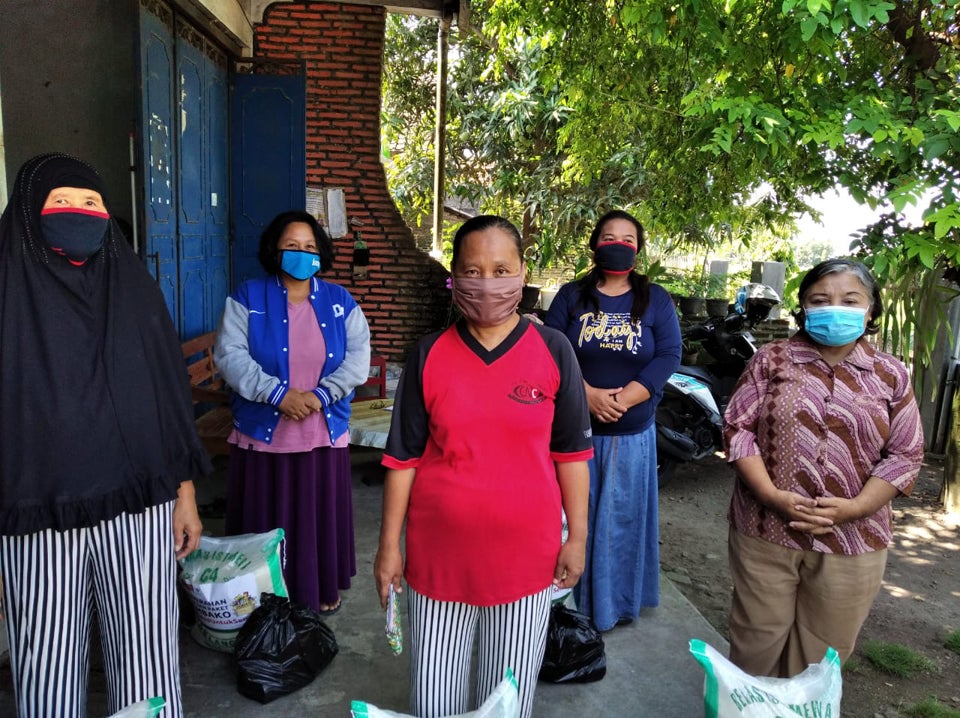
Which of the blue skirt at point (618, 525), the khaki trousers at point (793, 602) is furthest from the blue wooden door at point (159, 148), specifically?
the khaki trousers at point (793, 602)

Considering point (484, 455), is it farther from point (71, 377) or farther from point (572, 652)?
point (572, 652)

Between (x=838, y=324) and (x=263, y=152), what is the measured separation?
5184 millimetres

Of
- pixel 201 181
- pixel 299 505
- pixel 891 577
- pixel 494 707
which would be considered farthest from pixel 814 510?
pixel 201 181

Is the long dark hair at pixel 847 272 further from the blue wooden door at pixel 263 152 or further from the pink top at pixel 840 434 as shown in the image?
the blue wooden door at pixel 263 152

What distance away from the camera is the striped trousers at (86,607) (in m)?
1.96

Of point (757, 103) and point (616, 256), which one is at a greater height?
point (757, 103)

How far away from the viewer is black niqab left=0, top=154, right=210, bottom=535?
73.5 inches

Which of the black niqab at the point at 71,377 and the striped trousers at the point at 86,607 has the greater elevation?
the black niqab at the point at 71,377

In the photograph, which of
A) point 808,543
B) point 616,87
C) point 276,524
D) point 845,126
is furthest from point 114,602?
point 616,87

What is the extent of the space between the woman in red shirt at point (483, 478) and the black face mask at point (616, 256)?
129 centimetres

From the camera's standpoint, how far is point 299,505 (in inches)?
128

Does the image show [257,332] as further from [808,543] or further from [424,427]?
[808,543]

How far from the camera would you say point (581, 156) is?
7551 millimetres

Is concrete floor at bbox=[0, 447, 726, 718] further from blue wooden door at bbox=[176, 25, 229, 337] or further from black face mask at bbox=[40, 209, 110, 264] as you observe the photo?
blue wooden door at bbox=[176, 25, 229, 337]
